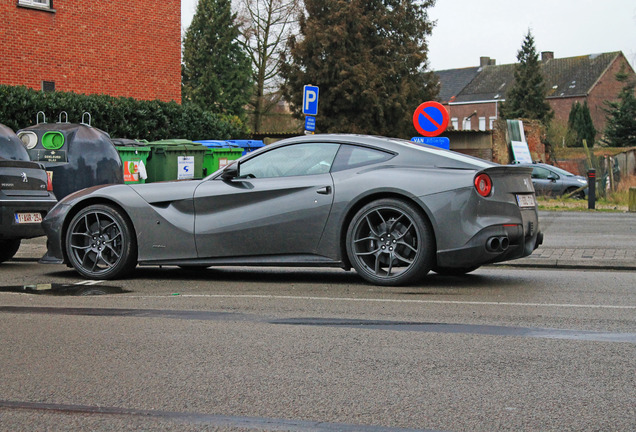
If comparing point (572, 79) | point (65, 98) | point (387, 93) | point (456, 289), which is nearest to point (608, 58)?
point (572, 79)

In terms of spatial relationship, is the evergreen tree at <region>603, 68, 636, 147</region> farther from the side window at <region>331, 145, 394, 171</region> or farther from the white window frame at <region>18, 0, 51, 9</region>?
the side window at <region>331, 145, 394, 171</region>

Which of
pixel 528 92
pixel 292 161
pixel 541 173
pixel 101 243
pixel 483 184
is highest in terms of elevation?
pixel 528 92

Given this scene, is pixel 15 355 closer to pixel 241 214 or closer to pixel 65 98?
pixel 241 214

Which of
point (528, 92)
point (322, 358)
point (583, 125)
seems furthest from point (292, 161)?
point (583, 125)

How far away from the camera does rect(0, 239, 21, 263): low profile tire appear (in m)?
10.2

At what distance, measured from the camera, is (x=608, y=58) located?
85875mm

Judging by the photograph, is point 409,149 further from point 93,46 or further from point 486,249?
point 93,46

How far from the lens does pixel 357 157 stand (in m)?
7.90

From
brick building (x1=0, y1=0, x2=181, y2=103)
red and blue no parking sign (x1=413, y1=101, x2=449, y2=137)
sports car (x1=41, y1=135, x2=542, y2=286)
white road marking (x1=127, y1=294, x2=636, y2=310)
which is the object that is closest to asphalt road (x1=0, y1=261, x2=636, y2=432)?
white road marking (x1=127, y1=294, x2=636, y2=310)

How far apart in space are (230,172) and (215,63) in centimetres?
5613

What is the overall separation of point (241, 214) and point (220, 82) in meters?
55.7

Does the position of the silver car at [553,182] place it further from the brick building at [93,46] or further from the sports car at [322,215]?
the sports car at [322,215]

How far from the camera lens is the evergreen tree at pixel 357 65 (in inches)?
1961

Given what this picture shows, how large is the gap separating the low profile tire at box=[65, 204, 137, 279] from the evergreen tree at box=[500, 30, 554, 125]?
2404 inches
